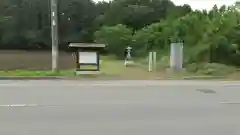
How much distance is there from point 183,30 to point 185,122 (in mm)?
18275

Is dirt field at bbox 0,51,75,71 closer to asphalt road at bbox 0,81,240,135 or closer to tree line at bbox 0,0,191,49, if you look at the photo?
asphalt road at bbox 0,81,240,135

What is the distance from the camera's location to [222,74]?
20.3 m

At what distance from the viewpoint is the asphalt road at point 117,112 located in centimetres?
697

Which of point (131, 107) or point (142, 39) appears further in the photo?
point (142, 39)

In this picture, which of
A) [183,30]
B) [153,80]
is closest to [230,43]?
[183,30]

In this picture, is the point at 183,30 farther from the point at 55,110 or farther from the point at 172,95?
the point at 55,110

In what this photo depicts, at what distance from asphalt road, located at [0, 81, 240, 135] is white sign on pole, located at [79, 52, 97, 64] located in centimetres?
640

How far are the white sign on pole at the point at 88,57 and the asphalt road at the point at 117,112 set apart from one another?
21.0ft

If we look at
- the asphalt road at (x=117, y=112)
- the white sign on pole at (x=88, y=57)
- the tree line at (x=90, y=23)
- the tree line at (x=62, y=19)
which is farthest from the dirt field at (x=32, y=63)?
the tree line at (x=62, y=19)

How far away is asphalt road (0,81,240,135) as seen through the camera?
6.97 m

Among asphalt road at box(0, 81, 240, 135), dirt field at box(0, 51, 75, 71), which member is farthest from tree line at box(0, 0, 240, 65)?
asphalt road at box(0, 81, 240, 135)

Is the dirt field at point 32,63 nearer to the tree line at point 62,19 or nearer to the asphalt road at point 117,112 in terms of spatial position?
the asphalt road at point 117,112

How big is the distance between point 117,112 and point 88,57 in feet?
35.6

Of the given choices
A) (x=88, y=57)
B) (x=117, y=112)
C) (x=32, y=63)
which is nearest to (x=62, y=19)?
(x=32, y=63)
